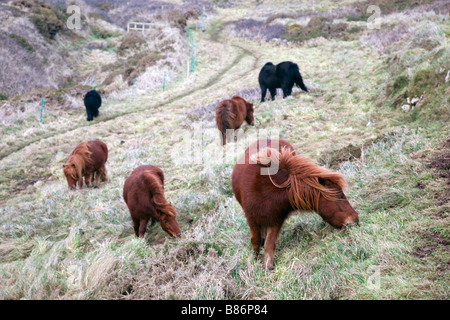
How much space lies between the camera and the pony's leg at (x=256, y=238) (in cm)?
382

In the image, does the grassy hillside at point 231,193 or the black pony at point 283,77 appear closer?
the grassy hillside at point 231,193

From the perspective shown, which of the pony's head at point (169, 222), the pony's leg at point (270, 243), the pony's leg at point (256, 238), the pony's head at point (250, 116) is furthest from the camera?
the pony's head at point (250, 116)

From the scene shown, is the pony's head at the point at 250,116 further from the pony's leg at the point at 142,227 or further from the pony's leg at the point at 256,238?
the pony's leg at the point at 256,238

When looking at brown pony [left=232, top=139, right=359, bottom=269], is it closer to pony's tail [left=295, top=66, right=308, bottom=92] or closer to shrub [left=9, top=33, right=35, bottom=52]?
pony's tail [left=295, top=66, right=308, bottom=92]

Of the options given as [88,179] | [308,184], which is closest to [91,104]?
[88,179]

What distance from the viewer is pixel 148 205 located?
5.50 metres

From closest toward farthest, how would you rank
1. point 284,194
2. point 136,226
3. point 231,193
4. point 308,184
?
point 308,184, point 284,194, point 136,226, point 231,193

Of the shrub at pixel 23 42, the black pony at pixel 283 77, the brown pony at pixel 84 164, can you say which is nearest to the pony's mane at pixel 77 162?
the brown pony at pixel 84 164

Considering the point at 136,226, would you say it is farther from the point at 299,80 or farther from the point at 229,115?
the point at 299,80

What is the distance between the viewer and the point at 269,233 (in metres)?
3.66

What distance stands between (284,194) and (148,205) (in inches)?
111

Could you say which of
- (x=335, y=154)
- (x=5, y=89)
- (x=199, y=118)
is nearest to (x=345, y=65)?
(x=199, y=118)

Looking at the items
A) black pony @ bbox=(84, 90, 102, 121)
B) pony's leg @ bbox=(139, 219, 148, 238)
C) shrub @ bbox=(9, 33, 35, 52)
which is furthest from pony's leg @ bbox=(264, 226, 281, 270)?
shrub @ bbox=(9, 33, 35, 52)

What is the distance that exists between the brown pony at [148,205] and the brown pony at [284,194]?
192 centimetres
